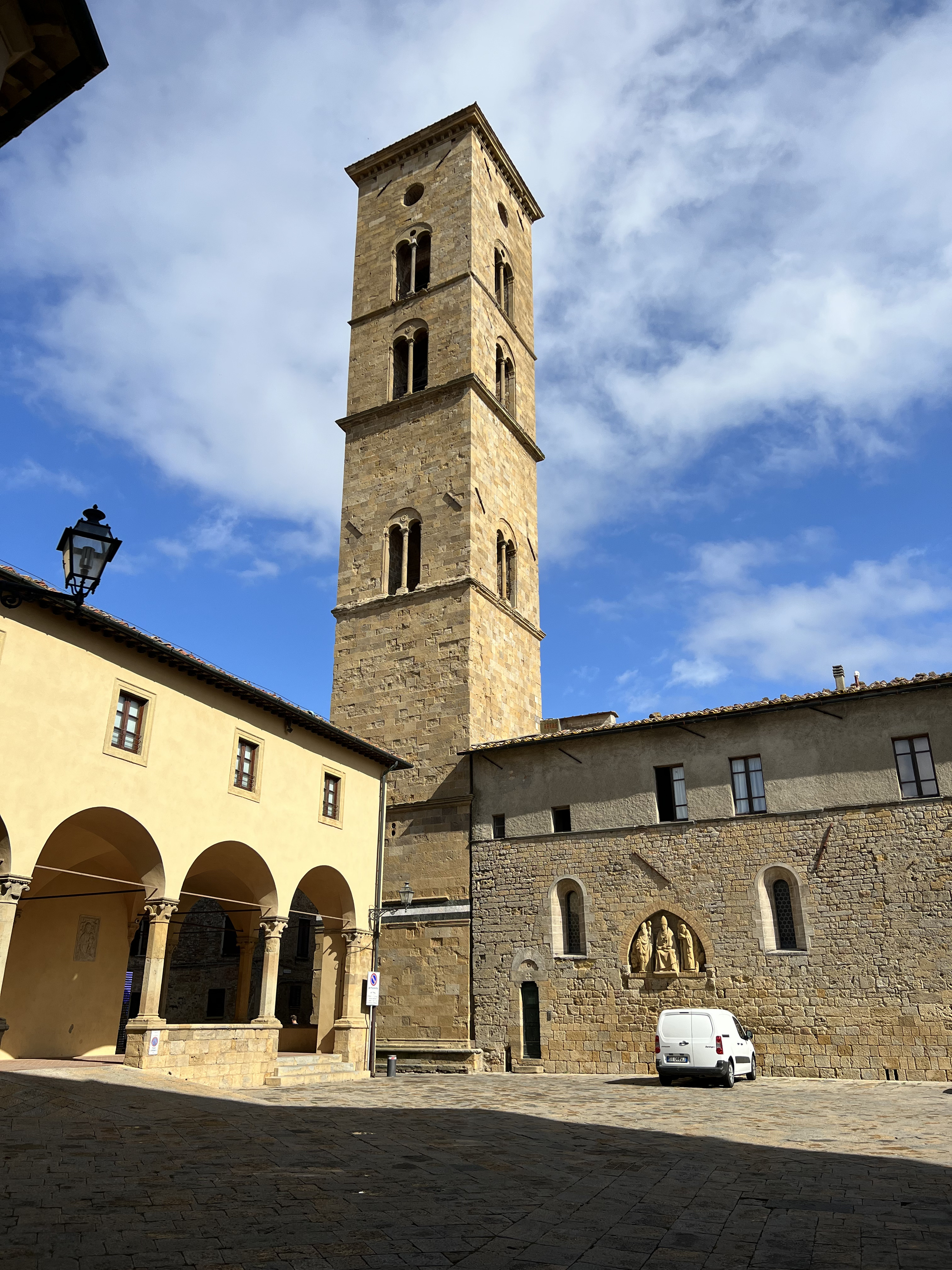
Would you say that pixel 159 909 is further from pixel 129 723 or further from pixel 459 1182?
pixel 459 1182

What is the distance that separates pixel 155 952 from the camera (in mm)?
17812

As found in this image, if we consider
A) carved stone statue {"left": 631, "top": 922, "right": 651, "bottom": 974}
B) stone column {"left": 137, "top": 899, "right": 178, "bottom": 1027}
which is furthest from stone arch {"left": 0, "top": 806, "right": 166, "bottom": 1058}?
carved stone statue {"left": 631, "top": 922, "right": 651, "bottom": 974}

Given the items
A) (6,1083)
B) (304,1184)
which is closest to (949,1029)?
(304,1184)

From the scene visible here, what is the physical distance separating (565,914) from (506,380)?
20587 mm

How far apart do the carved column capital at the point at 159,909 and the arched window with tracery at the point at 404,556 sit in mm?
14763

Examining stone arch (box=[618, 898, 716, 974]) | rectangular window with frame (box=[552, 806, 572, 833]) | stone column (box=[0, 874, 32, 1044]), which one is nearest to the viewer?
stone column (box=[0, 874, 32, 1044])

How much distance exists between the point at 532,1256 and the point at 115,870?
1800cm

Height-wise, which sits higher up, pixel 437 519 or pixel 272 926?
pixel 437 519

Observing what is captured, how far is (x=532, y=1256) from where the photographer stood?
6113 mm

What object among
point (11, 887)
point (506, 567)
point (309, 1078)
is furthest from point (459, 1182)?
point (506, 567)

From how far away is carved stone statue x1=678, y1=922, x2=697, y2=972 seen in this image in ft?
73.7

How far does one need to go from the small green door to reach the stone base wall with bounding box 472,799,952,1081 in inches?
6.6

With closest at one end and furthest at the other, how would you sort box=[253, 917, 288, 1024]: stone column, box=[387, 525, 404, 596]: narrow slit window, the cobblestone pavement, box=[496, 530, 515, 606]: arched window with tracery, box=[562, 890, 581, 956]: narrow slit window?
the cobblestone pavement, box=[253, 917, 288, 1024]: stone column, box=[562, 890, 581, 956]: narrow slit window, box=[387, 525, 404, 596]: narrow slit window, box=[496, 530, 515, 606]: arched window with tracery

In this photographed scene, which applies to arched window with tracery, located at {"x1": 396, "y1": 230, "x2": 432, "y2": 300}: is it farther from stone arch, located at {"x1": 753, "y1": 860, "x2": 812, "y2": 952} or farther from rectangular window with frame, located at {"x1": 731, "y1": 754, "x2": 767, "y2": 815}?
stone arch, located at {"x1": 753, "y1": 860, "x2": 812, "y2": 952}
